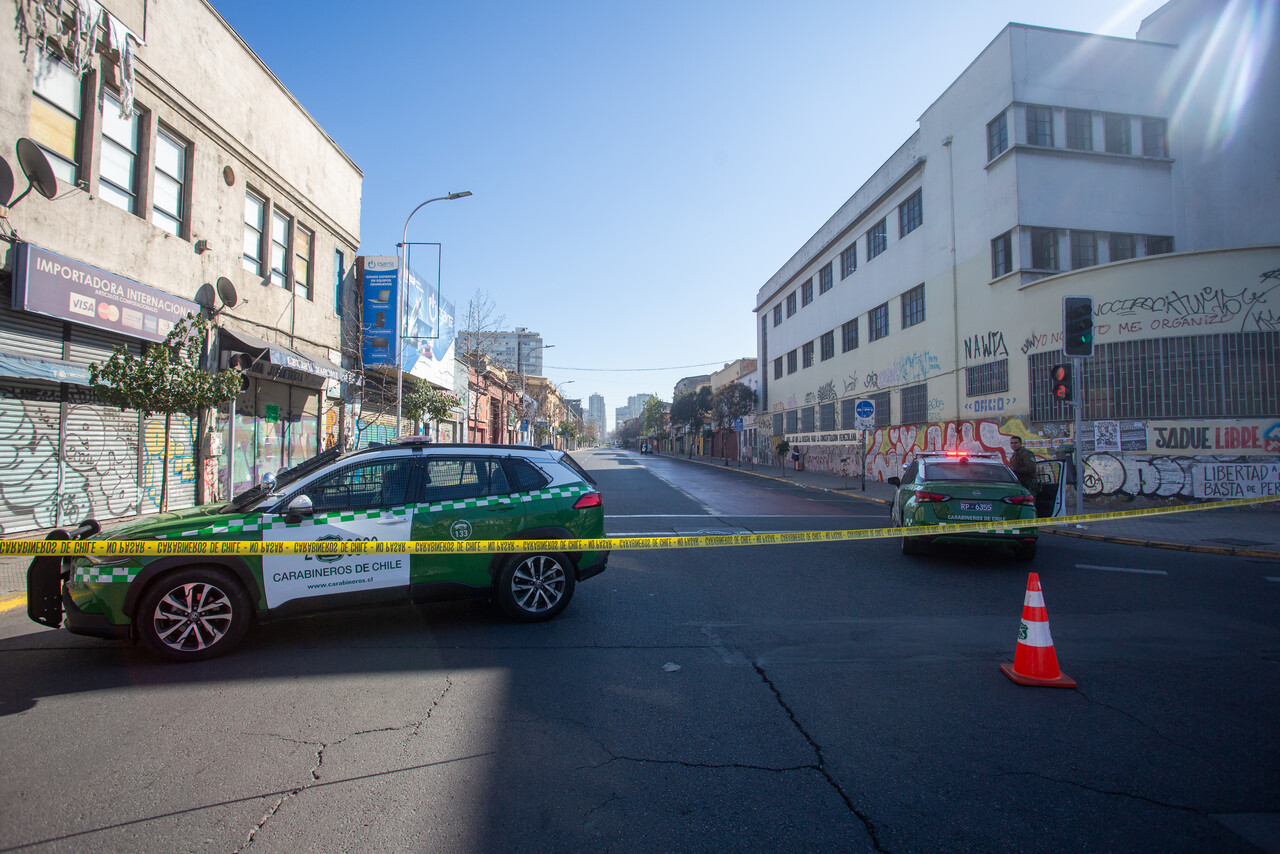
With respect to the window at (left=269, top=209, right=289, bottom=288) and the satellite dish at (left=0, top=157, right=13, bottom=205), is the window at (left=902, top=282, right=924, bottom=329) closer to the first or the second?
the window at (left=269, top=209, right=289, bottom=288)

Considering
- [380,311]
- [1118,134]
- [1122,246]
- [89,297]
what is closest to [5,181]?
[89,297]

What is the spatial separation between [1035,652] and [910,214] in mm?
25508

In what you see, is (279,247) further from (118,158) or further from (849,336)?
(849,336)

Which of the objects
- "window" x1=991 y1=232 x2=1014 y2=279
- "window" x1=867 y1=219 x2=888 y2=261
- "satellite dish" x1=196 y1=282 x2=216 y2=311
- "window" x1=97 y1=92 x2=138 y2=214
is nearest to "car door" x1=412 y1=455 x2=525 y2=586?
"window" x1=97 y1=92 x2=138 y2=214

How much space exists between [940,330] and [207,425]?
22.0 metres

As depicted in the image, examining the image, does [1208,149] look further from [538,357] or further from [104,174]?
[538,357]

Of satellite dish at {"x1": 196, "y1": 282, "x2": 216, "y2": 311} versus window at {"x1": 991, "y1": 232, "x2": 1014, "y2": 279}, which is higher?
window at {"x1": 991, "y1": 232, "x2": 1014, "y2": 279}

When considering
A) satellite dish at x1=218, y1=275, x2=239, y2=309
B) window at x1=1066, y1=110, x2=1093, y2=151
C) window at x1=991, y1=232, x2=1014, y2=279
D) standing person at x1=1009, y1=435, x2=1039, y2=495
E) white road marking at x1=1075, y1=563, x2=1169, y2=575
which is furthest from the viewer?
window at x1=1066, y1=110, x2=1093, y2=151

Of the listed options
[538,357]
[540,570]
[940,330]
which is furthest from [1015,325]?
[538,357]

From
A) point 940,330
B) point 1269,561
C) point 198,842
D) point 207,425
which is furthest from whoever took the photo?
point 940,330

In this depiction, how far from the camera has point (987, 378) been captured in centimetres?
2075

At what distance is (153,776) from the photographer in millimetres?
3303

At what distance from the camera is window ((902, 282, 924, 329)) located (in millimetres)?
25375

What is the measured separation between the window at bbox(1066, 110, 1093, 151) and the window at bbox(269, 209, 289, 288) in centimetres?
2295
